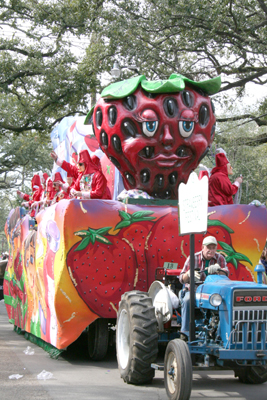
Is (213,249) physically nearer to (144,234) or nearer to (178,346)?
(178,346)

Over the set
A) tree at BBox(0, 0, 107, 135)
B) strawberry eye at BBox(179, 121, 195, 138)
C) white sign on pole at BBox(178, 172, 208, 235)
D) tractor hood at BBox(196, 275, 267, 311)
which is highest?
tree at BBox(0, 0, 107, 135)

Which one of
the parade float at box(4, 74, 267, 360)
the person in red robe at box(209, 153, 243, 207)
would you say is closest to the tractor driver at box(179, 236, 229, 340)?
the parade float at box(4, 74, 267, 360)

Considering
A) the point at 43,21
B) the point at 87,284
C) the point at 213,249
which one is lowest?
the point at 87,284

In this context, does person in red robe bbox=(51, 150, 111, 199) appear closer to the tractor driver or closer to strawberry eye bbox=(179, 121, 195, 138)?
strawberry eye bbox=(179, 121, 195, 138)

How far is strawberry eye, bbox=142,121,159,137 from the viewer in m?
9.26

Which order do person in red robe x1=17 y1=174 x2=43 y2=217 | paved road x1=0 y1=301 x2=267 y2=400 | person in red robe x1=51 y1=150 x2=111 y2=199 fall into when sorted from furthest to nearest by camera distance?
1. person in red robe x1=17 y1=174 x2=43 y2=217
2. person in red robe x1=51 y1=150 x2=111 y2=199
3. paved road x1=0 y1=301 x2=267 y2=400

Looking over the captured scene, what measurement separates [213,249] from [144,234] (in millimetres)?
2133

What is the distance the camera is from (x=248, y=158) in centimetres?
2717

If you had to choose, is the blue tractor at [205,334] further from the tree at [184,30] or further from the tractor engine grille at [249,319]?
the tree at [184,30]

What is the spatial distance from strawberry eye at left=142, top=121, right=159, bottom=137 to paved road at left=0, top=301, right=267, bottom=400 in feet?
12.1

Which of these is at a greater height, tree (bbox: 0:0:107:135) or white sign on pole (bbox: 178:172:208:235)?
tree (bbox: 0:0:107:135)

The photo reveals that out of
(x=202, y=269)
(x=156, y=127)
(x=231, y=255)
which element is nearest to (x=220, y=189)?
(x=231, y=255)

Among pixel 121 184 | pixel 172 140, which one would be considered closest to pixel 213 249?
pixel 172 140

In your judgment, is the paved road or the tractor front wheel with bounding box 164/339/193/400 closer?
the tractor front wheel with bounding box 164/339/193/400
